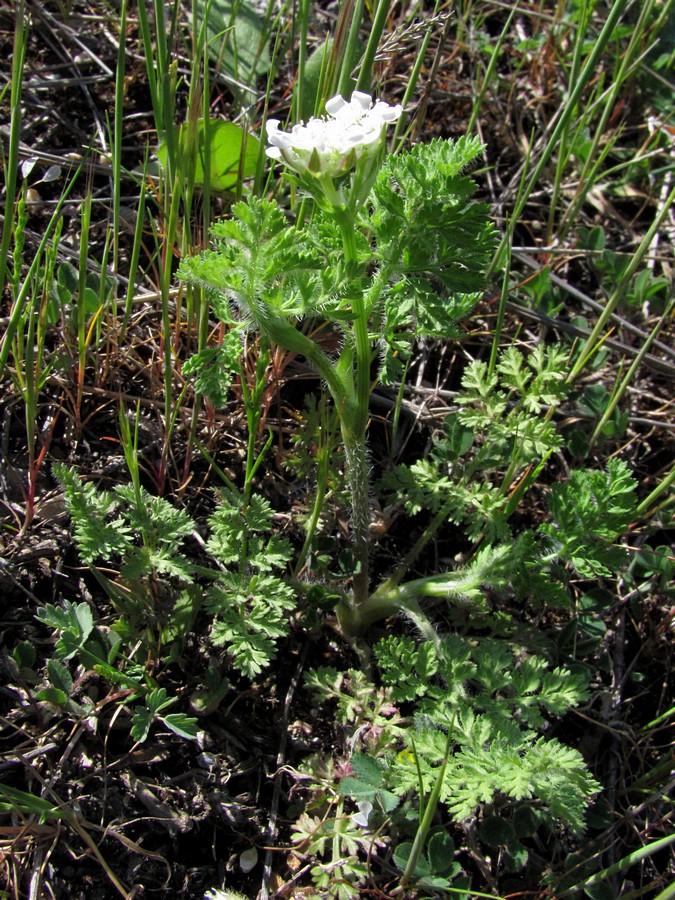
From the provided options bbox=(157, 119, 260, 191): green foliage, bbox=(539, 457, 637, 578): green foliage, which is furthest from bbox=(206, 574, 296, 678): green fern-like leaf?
bbox=(157, 119, 260, 191): green foliage

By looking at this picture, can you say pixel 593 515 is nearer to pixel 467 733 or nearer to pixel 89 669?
pixel 467 733

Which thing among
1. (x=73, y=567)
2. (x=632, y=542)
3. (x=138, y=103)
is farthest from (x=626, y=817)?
(x=138, y=103)

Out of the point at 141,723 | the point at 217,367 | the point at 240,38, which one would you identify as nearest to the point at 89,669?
the point at 141,723

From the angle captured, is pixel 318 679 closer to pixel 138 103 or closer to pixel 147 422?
pixel 147 422

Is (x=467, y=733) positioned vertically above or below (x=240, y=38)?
below

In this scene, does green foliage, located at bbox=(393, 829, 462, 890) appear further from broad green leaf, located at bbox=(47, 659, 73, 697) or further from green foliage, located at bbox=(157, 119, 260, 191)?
green foliage, located at bbox=(157, 119, 260, 191)

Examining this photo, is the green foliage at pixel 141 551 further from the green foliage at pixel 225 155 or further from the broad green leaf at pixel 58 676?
the green foliage at pixel 225 155

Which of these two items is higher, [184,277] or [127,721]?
[184,277]

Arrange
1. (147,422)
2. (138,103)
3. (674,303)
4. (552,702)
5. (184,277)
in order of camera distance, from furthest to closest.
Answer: (138,103) → (674,303) → (147,422) → (552,702) → (184,277)
